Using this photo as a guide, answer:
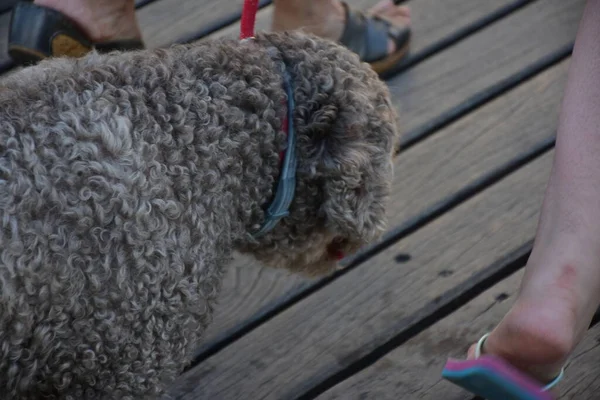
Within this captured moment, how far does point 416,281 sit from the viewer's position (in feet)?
7.34

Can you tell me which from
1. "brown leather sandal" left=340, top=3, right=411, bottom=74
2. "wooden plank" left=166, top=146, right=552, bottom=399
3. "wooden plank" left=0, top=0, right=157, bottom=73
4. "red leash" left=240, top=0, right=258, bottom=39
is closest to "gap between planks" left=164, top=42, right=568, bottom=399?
"wooden plank" left=166, top=146, right=552, bottom=399

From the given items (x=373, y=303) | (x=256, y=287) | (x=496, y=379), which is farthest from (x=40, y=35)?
(x=496, y=379)

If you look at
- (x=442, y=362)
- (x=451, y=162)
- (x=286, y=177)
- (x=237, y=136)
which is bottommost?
(x=442, y=362)

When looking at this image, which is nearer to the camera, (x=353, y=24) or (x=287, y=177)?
(x=287, y=177)

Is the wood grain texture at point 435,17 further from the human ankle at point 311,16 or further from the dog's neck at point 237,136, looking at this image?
the dog's neck at point 237,136

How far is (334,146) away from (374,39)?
0.98 meters

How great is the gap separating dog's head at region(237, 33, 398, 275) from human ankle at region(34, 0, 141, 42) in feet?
2.43

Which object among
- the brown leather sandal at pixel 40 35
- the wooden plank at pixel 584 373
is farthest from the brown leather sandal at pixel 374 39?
the wooden plank at pixel 584 373

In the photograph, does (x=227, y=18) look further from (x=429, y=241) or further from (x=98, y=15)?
(x=429, y=241)

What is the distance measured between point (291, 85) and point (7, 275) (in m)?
0.68

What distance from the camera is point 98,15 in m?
2.41

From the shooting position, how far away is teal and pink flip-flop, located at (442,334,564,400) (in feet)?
4.85

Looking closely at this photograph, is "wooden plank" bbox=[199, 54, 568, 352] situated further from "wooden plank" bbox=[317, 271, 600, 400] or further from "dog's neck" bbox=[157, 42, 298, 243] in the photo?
"dog's neck" bbox=[157, 42, 298, 243]

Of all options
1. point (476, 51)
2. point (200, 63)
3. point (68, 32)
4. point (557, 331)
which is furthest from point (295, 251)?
point (476, 51)
